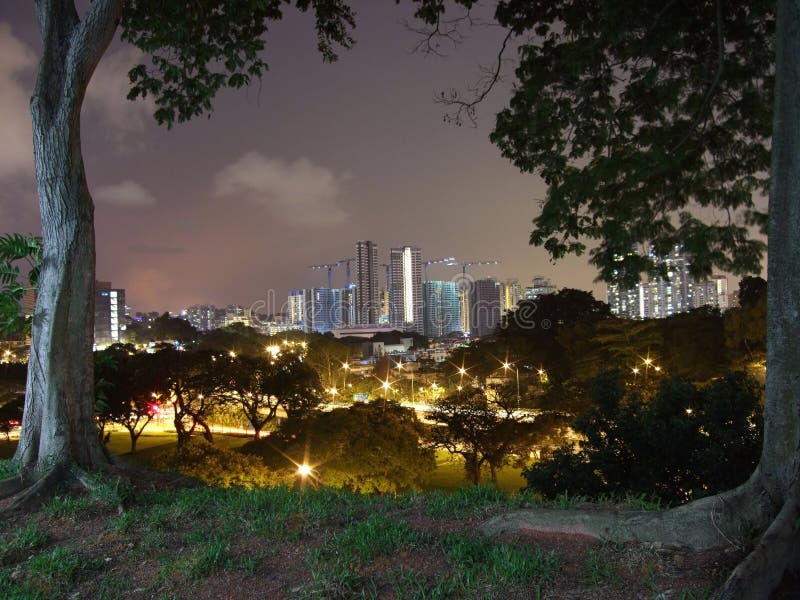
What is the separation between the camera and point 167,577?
3258mm

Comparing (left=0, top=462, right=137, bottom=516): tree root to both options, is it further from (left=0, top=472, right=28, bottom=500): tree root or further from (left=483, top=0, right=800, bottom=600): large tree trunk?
(left=483, top=0, right=800, bottom=600): large tree trunk

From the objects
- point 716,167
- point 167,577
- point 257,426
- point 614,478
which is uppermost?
point 716,167

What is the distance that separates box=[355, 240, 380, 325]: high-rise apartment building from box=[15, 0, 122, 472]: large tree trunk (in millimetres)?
133507

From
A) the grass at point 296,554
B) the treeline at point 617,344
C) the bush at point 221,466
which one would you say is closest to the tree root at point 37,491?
the grass at point 296,554

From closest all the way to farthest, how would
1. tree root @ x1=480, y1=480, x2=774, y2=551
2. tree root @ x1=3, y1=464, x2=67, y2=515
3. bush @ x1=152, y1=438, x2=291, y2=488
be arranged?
tree root @ x1=480, y1=480, x2=774, y2=551 → tree root @ x1=3, y1=464, x2=67, y2=515 → bush @ x1=152, y1=438, x2=291, y2=488

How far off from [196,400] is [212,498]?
24034 millimetres

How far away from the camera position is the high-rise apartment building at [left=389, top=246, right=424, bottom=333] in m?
144

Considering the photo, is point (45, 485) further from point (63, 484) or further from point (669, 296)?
point (669, 296)

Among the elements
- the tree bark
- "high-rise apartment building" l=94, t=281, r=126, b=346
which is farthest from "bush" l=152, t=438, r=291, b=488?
"high-rise apartment building" l=94, t=281, r=126, b=346

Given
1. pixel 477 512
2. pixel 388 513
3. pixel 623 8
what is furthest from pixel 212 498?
pixel 623 8

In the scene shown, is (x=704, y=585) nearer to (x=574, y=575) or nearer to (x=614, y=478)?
(x=574, y=575)

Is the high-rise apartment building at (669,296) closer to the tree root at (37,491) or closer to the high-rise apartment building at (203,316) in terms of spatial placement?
the tree root at (37,491)

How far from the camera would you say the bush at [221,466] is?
51.8 ft

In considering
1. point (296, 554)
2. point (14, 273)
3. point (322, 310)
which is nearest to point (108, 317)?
point (322, 310)
